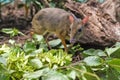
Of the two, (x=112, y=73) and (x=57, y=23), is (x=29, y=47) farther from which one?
(x=112, y=73)

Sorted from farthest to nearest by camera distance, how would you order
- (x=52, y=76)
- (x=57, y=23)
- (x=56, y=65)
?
(x=57, y=23) < (x=56, y=65) < (x=52, y=76)

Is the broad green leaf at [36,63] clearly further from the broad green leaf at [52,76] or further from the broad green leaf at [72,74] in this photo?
the broad green leaf at [52,76]

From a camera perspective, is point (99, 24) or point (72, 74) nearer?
point (72, 74)

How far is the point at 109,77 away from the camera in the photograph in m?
1.50

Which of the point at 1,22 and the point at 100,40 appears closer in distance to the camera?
the point at 100,40

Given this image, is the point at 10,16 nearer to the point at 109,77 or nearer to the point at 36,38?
the point at 36,38

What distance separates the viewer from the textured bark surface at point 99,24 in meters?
3.17

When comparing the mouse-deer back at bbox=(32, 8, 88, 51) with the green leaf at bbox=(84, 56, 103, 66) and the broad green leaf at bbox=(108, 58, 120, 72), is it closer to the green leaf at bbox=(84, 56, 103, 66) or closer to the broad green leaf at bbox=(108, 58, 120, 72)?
the green leaf at bbox=(84, 56, 103, 66)

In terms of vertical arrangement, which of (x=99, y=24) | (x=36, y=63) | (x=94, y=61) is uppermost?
(x=94, y=61)

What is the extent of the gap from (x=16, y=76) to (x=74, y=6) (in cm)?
164

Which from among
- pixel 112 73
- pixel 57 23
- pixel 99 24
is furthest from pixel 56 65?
pixel 57 23

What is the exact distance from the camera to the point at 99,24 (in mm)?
3246

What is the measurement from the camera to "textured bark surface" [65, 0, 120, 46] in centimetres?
317

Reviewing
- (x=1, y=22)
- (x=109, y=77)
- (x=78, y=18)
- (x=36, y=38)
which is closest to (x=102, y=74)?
(x=109, y=77)
